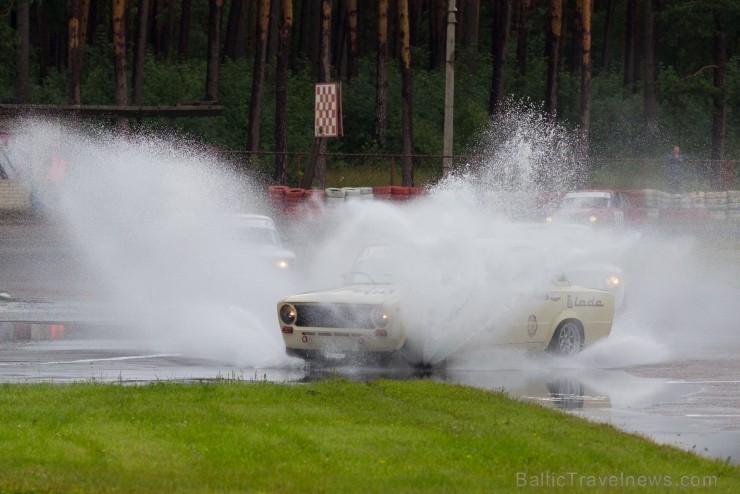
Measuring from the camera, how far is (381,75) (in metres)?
57.8

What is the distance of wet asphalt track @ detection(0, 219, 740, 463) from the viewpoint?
13.1 meters

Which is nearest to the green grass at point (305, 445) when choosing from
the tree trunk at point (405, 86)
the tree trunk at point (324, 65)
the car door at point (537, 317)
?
the car door at point (537, 317)

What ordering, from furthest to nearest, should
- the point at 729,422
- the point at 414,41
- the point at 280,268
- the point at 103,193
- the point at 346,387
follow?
the point at 414,41
the point at 103,193
the point at 280,268
the point at 346,387
the point at 729,422

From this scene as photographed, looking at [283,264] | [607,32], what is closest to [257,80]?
[283,264]

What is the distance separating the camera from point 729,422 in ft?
42.8

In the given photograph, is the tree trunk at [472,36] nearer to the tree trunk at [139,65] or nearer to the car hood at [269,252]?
the tree trunk at [139,65]

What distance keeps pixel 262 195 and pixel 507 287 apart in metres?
25.5

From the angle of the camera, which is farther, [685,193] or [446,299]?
[685,193]

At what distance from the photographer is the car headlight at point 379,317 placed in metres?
15.9

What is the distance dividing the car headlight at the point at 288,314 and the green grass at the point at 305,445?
9.54 feet

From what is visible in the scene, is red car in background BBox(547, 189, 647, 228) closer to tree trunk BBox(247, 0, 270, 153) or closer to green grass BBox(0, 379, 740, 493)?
tree trunk BBox(247, 0, 270, 153)

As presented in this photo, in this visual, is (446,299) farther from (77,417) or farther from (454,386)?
(77,417)

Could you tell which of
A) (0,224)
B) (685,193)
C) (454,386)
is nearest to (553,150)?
(685,193)

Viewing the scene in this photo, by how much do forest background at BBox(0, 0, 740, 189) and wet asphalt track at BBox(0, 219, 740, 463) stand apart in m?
26.2
